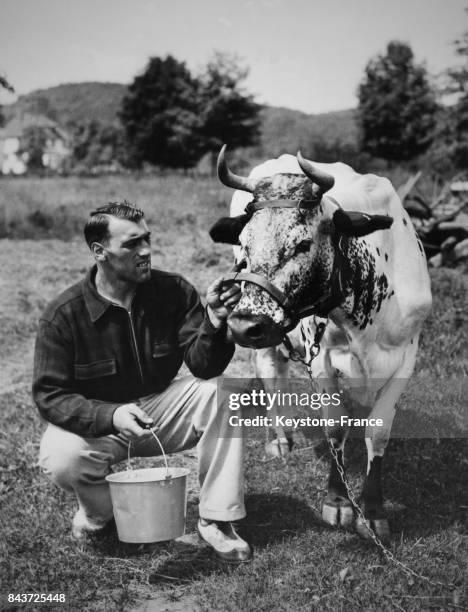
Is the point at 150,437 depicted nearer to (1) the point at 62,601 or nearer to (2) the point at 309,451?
(1) the point at 62,601

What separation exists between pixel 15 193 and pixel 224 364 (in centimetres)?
1486

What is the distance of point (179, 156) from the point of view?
40.4 metres

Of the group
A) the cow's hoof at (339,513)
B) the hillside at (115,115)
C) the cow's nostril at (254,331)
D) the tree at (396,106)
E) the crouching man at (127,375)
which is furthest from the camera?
the hillside at (115,115)

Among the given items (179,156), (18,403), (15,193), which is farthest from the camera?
(179,156)

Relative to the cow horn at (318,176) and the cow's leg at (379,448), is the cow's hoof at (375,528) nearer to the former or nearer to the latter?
the cow's leg at (379,448)

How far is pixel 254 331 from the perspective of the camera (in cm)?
306

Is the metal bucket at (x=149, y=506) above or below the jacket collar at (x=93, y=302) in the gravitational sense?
below

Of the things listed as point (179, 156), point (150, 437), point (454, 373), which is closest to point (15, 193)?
point (454, 373)

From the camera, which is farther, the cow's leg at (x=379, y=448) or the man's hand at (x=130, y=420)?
the cow's leg at (x=379, y=448)

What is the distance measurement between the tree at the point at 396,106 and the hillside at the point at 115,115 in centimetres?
407

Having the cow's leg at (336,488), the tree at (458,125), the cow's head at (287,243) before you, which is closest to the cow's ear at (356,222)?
the cow's head at (287,243)

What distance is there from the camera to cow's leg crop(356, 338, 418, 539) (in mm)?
Answer: 3832

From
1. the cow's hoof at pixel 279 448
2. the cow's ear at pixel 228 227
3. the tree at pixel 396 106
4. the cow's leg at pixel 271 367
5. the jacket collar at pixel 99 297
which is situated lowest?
the cow's hoof at pixel 279 448

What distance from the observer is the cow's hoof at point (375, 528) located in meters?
3.77
